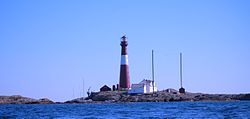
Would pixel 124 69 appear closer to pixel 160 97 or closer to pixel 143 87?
pixel 143 87

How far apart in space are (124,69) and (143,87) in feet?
28.8

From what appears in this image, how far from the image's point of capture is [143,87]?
357 ft

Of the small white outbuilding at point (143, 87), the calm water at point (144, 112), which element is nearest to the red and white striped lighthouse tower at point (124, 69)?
the small white outbuilding at point (143, 87)

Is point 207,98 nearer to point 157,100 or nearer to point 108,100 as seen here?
point 157,100

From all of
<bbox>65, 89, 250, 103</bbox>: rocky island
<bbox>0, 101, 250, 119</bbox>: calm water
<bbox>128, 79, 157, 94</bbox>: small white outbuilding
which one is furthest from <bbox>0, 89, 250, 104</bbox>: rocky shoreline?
<bbox>0, 101, 250, 119</bbox>: calm water

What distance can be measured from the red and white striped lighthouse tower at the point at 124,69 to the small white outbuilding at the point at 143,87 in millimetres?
1245

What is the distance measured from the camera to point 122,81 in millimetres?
105562

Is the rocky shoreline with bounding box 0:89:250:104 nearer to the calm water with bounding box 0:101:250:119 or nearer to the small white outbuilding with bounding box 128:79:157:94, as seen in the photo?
the small white outbuilding with bounding box 128:79:157:94

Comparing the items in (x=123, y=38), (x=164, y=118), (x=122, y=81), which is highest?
(x=123, y=38)

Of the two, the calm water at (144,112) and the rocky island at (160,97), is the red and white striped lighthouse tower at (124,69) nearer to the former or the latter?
the rocky island at (160,97)

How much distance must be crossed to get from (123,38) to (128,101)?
12.1 m

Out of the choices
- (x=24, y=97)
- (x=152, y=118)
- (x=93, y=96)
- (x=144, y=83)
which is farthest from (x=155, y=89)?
(x=152, y=118)

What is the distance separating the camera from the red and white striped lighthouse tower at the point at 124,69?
102 m

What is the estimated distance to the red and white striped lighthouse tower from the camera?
333ft
